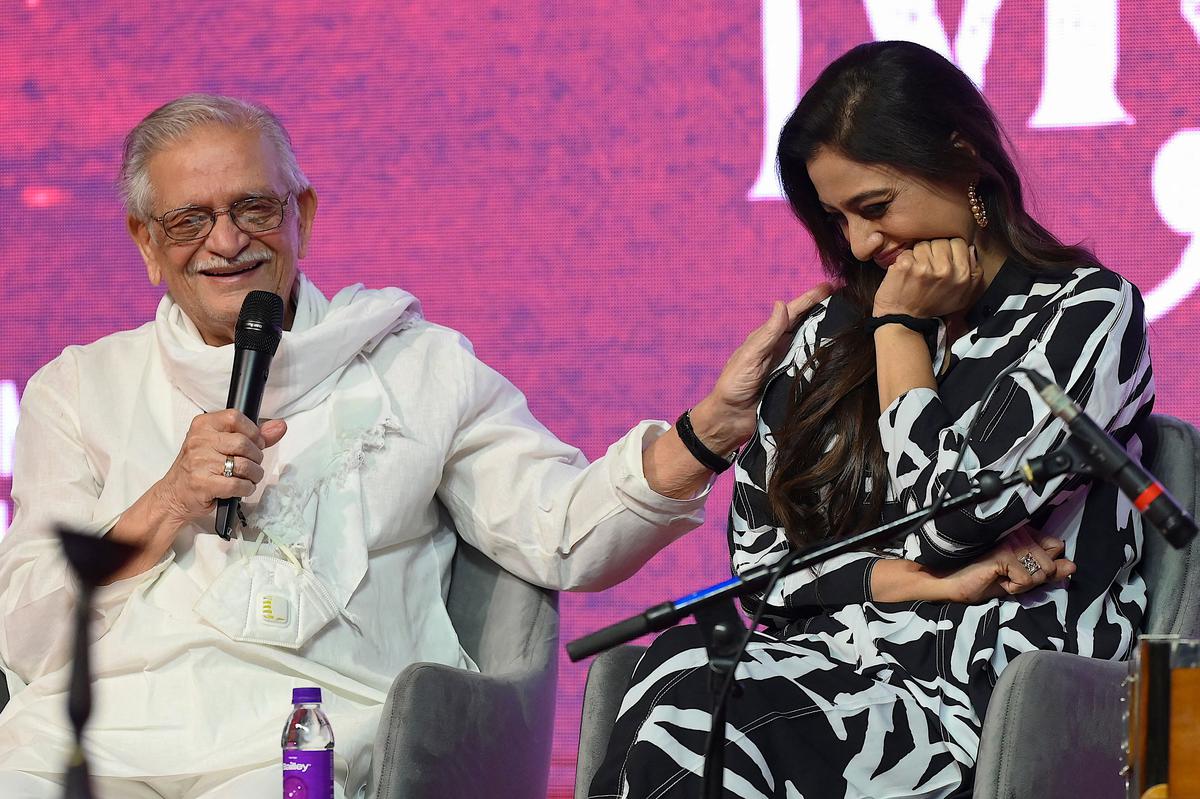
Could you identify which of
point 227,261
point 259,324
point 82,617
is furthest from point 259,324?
point 82,617

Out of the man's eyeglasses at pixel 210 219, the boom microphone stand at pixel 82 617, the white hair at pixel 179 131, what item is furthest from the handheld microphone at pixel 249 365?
the boom microphone stand at pixel 82 617

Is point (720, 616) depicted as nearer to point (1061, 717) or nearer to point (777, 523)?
point (1061, 717)

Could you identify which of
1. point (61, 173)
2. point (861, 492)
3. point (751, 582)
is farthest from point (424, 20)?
point (751, 582)

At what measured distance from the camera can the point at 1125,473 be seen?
120cm

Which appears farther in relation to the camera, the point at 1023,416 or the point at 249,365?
the point at 249,365

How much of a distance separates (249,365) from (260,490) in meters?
0.24

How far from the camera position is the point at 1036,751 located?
1.60 m

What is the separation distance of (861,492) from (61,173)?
222 centimetres

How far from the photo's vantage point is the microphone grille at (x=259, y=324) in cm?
203

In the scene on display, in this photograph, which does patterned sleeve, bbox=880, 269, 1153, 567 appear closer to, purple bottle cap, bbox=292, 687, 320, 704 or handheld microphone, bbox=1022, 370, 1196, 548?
handheld microphone, bbox=1022, 370, 1196, 548

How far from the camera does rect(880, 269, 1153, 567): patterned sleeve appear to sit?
1748 mm

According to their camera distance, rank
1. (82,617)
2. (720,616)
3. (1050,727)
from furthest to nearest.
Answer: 1. (1050,727)
2. (720,616)
3. (82,617)

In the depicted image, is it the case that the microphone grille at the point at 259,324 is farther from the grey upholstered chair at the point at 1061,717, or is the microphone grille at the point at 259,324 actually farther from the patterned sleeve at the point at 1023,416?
Answer: the patterned sleeve at the point at 1023,416

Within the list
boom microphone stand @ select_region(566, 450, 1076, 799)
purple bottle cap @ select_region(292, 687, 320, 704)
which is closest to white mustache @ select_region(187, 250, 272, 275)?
purple bottle cap @ select_region(292, 687, 320, 704)
